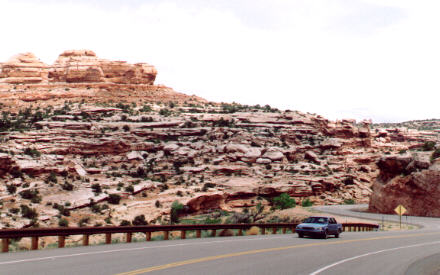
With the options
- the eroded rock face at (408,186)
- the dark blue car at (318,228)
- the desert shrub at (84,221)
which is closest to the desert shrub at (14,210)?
the desert shrub at (84,221)

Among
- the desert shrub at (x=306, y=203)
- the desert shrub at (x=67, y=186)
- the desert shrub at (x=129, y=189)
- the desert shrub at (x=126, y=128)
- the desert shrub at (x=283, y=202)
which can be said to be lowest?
the desert shrub at (x=306, y=203)

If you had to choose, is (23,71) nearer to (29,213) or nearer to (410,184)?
(29,213)

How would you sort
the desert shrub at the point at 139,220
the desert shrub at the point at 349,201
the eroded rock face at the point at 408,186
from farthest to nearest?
the desert shrub at the point at 349,201 → the eroded rock face at the point at 408,186 → the desert shrub at the point at 139,220

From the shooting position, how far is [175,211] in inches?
2060

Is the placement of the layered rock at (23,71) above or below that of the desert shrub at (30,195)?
above

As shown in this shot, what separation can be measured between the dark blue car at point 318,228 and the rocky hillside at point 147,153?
1031 inches

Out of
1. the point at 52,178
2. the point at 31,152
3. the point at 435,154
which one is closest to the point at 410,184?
the point at 435,154

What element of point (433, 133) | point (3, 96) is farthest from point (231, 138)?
point (433, 133)

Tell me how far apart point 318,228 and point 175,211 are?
30120 mm

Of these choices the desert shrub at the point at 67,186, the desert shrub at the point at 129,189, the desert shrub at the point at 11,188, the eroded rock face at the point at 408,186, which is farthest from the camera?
the desert shrub at the point at 129,189

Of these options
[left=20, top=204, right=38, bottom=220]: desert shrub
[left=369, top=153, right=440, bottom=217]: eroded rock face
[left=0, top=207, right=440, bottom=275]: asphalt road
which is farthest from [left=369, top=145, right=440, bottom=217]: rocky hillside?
[left=20, top=204, right=38, bottom=220]: desert shrub

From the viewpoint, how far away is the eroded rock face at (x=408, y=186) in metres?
53.4

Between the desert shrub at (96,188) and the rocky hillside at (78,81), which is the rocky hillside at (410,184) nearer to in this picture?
the desert shrub at (96,188)

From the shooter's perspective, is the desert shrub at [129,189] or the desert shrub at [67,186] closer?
the desert shrub at [67,186]
